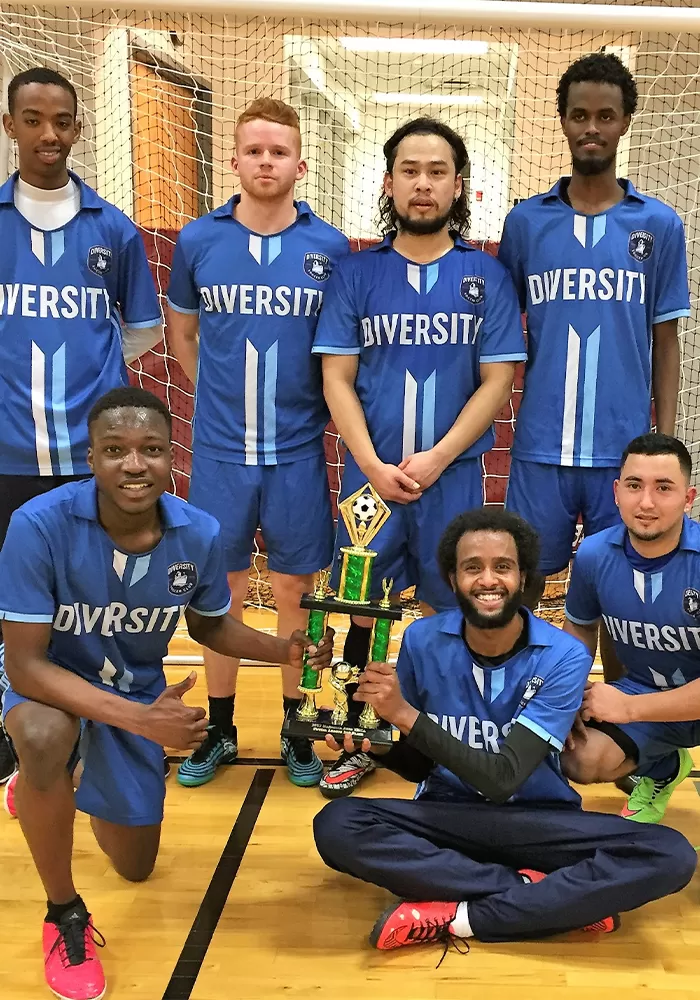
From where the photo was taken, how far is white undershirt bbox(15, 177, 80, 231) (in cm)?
249

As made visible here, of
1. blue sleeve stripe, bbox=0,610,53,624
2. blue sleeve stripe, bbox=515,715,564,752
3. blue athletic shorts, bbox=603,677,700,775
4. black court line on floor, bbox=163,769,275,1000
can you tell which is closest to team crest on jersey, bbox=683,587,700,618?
blue athletic shorts, bbox=603,677,700,775

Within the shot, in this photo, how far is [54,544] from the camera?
6.24ft

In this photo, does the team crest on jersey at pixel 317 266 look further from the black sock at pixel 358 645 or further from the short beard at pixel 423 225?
the black sock at pixel 358 645

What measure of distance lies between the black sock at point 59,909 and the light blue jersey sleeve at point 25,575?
56 centimetres

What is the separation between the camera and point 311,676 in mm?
1937

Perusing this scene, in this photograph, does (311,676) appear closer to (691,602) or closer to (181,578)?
(181,578)

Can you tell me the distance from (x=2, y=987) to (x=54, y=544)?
854 millimetres

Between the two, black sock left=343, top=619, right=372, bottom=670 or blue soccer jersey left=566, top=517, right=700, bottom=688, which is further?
black sock left=343, top=619, right=372, bottom=670

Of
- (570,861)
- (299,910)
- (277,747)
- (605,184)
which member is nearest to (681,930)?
(570,861)

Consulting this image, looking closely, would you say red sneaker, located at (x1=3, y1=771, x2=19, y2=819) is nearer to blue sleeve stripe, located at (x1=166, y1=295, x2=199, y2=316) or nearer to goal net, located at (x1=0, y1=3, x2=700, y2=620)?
blue sleeve stripe, located at (x1=166, y1=295, x2=199, y2=316)

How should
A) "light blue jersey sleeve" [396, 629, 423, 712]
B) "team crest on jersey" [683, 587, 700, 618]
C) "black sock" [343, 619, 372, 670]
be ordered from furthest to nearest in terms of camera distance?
"black sock" [343, 619, 372, 670]
"team crest on jersey" [683, 587, 700, 618]
"light blue jersey sleeve" [396, 629, 423, 712]

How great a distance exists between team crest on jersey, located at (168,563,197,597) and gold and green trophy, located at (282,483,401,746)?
0.92 ft

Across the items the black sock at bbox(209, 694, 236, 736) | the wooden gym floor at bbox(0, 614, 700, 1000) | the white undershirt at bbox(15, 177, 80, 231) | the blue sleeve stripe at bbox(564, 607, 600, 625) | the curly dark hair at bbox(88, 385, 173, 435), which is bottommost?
the wooden gym floor at bbox(0, 614, 700, 1000)

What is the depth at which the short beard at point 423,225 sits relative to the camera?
246cm
